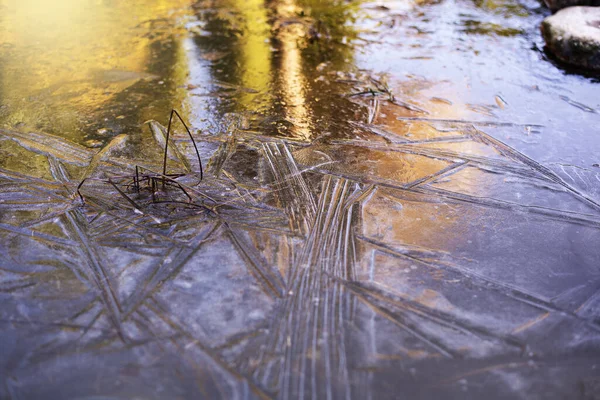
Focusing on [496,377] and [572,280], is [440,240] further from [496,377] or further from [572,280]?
[496,377]

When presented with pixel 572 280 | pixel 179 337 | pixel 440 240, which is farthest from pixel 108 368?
pixel 572 280

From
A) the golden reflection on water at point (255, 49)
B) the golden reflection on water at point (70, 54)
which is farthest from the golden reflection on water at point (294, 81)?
the golden reflection on water at point (70, 54)

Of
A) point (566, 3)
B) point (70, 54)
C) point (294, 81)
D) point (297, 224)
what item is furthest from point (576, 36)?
point (70, 54)

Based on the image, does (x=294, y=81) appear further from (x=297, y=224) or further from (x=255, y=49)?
(x=297, y=224)

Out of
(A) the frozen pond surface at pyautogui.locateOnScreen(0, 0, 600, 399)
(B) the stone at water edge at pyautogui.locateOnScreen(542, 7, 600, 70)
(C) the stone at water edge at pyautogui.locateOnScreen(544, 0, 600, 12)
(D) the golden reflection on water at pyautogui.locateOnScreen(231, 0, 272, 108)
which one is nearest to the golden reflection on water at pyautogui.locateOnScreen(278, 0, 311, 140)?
(A) the frozen pond surface at pyautogui.locateOnScreen(0, 0, 600, 399)

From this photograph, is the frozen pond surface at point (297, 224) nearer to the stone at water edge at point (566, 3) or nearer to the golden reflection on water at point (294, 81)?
the golden reflection on water at point (294, 81)

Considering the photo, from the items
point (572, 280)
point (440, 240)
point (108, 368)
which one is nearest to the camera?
point (108, 368)
